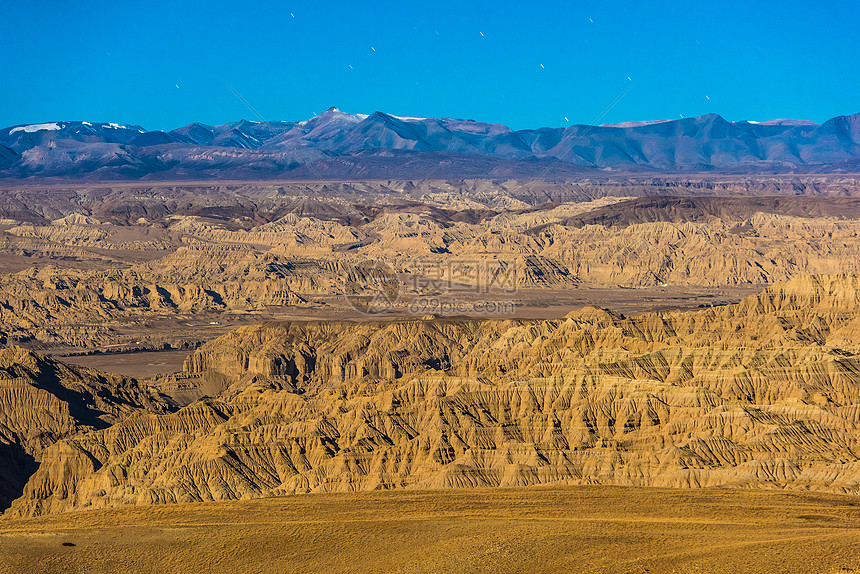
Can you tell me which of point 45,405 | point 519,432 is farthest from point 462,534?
point 45,405

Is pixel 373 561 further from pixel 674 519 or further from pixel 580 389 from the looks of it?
pixel 580 389

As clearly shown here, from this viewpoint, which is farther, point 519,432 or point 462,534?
point 519,432

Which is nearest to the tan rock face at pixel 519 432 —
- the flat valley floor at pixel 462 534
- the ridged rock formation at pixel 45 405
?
the ridged rock formation at pixel 45 405

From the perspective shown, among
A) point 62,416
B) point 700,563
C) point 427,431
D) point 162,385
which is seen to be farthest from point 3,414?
point 700,563

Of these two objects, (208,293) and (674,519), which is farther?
(208,293)

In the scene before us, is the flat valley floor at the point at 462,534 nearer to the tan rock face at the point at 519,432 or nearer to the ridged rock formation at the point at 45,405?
the tan rock face at the point at 519,432

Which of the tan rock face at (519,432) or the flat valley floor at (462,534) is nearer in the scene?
the flat valley floor at (462,534)

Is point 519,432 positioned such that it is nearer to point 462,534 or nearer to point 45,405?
point 462,534
